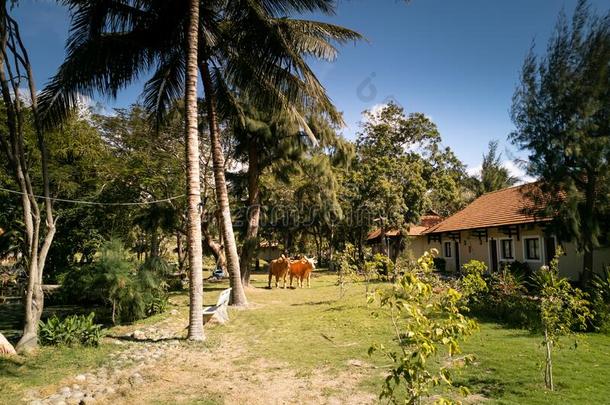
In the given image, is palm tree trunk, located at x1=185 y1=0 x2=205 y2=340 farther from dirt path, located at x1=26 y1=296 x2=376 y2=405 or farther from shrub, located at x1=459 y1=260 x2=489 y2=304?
shrub, located at x1=459 y1=260 x2=489 y2=304

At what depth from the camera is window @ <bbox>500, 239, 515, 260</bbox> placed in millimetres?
19453

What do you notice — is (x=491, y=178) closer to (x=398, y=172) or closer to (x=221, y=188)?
(x=398, y=172)

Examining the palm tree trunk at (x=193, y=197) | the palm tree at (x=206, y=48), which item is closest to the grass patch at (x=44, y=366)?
the palm tree trunk at (x=193, y=197)

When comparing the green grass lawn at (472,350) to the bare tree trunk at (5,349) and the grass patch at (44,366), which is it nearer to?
the grass patch at (44,366)

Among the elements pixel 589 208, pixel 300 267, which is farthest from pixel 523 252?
pixel 300 267

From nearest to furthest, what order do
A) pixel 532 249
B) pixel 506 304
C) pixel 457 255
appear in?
1. pixel 506 304
2. pixel 532 249
3. pixel 457 255

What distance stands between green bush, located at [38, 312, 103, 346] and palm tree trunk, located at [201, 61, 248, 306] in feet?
15.4

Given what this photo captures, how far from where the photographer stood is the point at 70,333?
8.58 metres

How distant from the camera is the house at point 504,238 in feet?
51.6

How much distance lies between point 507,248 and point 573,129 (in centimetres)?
1069

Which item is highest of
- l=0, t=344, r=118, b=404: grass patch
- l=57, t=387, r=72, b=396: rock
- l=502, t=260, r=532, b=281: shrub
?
l=502, t=260, r=532, b=281: shrub

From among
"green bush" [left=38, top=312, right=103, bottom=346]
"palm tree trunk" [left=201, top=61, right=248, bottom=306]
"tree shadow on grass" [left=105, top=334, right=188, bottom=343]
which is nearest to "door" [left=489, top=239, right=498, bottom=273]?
"palm tree trunk" [left=201, top=61, right=248, bottom=306]

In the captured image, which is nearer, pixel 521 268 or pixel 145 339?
pixel 145 339

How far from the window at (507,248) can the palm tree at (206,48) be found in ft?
43.9
